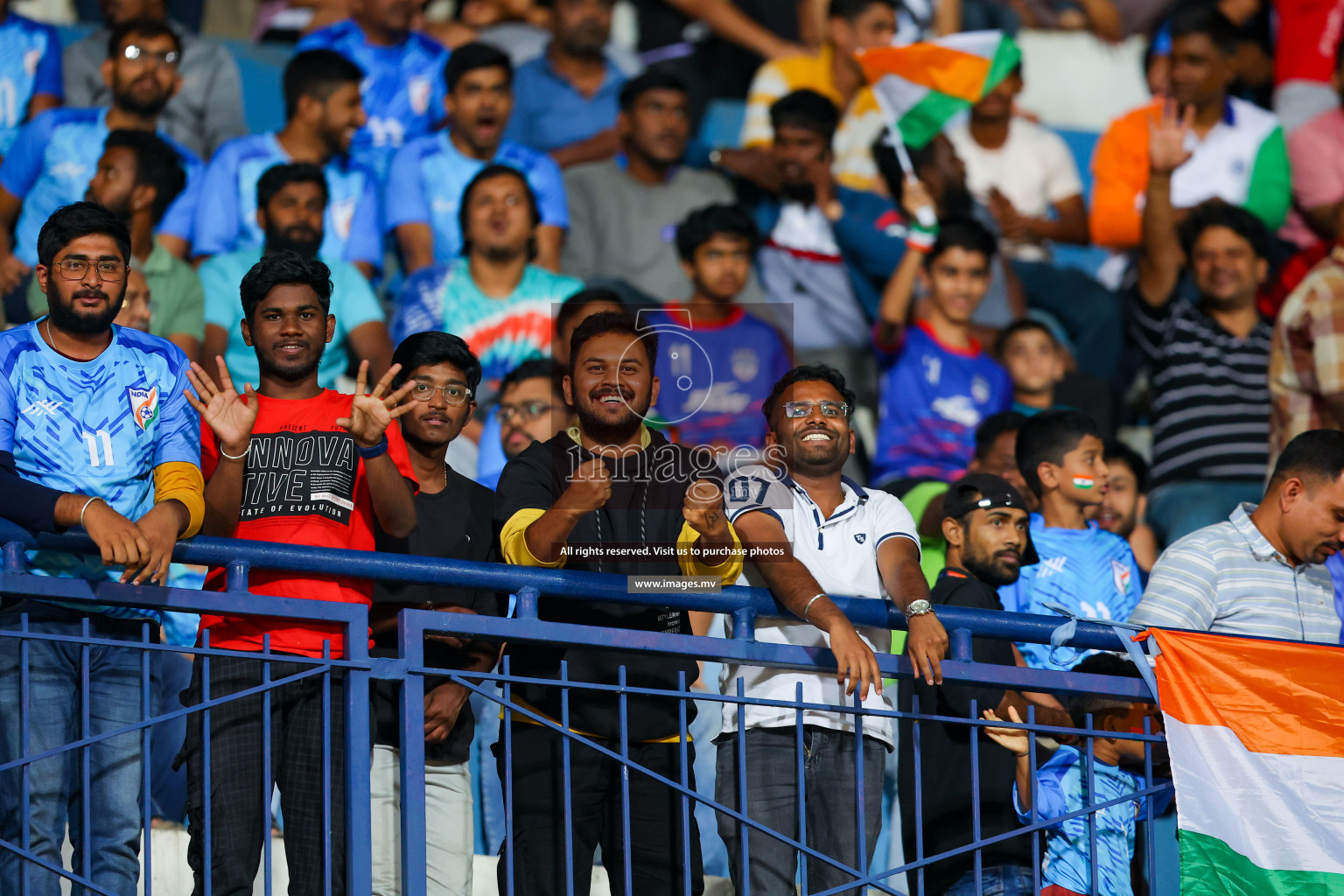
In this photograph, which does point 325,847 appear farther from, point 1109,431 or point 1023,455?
point 1109,431

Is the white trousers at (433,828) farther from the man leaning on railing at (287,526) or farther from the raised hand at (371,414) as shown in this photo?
the raised hand at (371,414)

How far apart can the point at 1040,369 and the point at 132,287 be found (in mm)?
4081

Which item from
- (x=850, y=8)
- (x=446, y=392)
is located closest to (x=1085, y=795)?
(x=446, y=392)

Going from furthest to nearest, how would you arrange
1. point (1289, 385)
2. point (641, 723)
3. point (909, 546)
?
point (1289, 385), point (909, 546), point (641, 723)

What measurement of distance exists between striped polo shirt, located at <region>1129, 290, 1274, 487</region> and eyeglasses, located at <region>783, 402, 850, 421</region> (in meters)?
3.14

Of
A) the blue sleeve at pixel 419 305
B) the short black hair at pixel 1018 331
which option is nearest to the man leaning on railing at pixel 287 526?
the blue sleeve at pixel 419 305

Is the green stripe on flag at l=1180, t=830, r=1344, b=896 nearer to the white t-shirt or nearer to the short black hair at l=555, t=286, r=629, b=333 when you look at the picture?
the short black hair at l=555, t=286, r=629, b=333

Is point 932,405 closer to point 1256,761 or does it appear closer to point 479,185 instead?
point 479,185

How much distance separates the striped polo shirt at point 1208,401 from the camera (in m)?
7.11

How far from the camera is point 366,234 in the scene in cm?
746

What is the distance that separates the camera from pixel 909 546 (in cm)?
442

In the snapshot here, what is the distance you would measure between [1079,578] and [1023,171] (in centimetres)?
388

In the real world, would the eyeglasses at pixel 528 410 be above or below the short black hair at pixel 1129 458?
above

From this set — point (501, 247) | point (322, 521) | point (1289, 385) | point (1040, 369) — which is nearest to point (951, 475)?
point (1040, 369)
